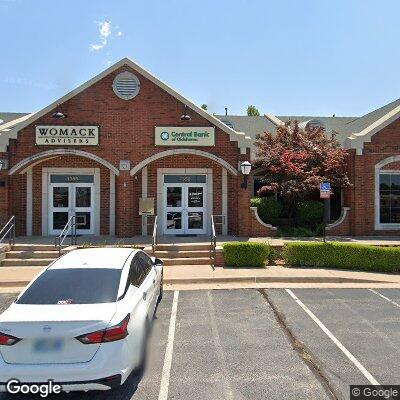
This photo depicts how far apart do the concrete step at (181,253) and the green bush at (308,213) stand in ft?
19.6

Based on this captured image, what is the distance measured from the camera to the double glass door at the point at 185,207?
16969 millimetres

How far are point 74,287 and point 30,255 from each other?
28.9ft

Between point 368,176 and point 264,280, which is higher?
point 368,176

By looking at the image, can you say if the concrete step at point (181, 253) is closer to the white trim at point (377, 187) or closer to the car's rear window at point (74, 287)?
the car's rear window at point (74, 287)

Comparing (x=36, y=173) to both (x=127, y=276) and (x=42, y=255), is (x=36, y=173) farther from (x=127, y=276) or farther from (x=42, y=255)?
(x=127, y=276)

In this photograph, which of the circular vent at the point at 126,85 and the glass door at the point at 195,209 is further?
the glass door at the point at 195,209

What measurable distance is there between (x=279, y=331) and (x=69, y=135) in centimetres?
1183

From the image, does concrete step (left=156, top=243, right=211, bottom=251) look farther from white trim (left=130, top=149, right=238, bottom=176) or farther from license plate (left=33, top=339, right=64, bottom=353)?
license plate (left=33, top=339, right=64, bottom=353)

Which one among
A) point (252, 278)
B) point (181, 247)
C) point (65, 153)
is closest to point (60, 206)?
point (65, 153)

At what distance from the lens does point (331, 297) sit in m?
9.16

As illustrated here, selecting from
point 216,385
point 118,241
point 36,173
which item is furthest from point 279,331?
point 36,173

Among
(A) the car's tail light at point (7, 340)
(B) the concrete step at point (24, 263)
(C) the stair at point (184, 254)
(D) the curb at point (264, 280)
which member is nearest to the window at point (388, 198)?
(D) the curb at point (264, 280)

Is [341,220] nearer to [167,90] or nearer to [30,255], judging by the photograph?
[167,90]

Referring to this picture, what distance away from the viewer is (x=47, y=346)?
407 centimetres
